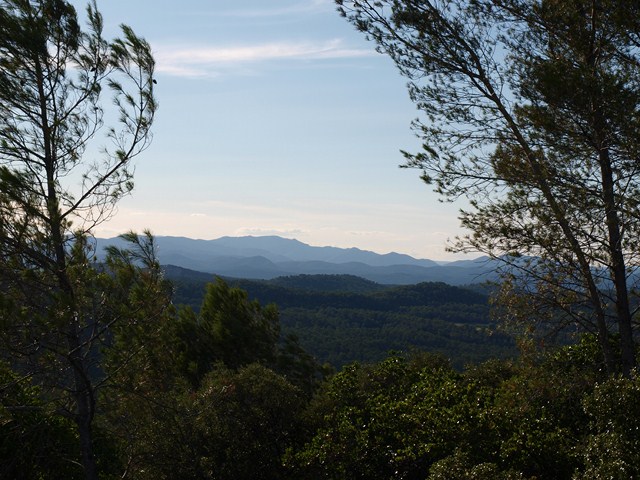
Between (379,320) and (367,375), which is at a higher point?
(367,375)

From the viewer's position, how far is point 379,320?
137 meters

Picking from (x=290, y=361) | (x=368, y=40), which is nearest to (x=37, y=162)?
(x=368, y=40)

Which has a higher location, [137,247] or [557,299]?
[137,247]

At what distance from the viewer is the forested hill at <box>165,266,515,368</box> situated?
302 ft

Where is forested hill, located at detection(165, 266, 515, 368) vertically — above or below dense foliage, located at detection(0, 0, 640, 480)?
below

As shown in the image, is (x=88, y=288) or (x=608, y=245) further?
(x=608, y=245)

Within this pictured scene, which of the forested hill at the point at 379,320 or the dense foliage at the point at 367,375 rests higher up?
the dense foliage at the point at 367,375

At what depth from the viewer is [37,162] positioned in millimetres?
7430

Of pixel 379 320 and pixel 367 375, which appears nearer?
pixel 367 375

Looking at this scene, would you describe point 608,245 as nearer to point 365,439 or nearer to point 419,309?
point 365,439

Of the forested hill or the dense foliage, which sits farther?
the forested hill

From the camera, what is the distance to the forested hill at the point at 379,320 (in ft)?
302

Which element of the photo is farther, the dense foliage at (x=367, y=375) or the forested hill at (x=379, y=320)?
the forested hill at (x=379, y=320)

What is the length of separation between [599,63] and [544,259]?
3.32 metres
